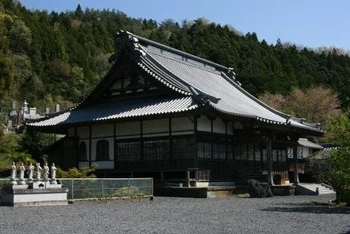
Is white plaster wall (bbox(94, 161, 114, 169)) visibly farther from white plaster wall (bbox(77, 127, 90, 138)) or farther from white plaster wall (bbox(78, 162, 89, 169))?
white plaster wall (bbox(77, 127, 90, 138))

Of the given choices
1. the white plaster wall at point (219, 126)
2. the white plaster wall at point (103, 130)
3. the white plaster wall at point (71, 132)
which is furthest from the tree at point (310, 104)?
the white plaster wall at point (103, 130)

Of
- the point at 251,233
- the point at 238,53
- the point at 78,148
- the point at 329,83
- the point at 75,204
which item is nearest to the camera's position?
the point at 251,233

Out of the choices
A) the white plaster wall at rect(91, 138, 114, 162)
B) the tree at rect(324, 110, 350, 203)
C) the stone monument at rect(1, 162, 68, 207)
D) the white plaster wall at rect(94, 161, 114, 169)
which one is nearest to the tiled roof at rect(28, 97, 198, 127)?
the white plaster wall at rect(91, 138, 114, 162)

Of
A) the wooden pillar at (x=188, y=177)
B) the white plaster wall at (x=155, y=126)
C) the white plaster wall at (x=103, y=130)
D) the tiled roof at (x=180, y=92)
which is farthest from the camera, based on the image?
the white plaster wall at (x=103, y=130)

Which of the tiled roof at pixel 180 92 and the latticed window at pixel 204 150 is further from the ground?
the tiled roof at pixel 180 92

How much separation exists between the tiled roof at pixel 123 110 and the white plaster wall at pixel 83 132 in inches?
33.1

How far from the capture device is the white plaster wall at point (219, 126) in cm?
2575

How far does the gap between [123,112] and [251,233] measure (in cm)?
1705

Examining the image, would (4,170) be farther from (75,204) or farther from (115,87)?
(75,204)

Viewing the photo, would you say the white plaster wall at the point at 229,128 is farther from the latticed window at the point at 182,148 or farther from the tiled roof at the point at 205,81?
the latticed window at the point at 182,148

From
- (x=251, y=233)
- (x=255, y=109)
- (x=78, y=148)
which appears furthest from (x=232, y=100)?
(x=251, y=233)

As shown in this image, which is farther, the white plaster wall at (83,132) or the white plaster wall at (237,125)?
the white plaster wall at (83,132)

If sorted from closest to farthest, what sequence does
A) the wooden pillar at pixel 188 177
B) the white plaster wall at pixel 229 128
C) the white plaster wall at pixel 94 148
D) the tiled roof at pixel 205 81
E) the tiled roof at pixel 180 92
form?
the wooden pillar at pixel 188 177 < the tiled roof at pixel 180 92 < the tiled roof at pixel 205 81 < the white plaster wall at pixel 229 128 < the white plaster wall at pixel 94 148

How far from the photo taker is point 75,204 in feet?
56.7
